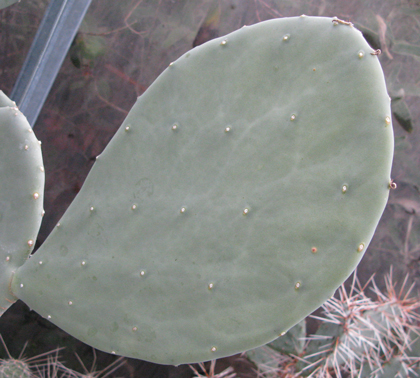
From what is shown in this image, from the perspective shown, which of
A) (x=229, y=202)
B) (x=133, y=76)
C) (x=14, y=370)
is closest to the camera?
(x=229, y=202)

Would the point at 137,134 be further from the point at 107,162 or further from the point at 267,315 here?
the point at 267,315

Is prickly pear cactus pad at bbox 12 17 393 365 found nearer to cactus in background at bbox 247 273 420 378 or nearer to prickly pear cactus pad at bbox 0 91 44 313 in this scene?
prickly pear cactus pad at bbox 0 91 44 313

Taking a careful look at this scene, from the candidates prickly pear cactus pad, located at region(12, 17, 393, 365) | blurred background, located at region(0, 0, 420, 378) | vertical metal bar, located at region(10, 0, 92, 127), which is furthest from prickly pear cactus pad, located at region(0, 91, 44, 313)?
blurred background, located at region(0, 0, 420, 378)

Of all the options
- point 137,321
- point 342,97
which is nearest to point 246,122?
point 342,97

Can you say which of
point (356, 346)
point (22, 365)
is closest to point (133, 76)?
point (22, 365)

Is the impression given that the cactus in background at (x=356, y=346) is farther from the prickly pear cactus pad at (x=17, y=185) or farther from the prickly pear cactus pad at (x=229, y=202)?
the prickly pear cactus pad at (x=17, y=185)

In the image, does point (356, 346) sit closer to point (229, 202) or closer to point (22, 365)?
point (229, 202)
